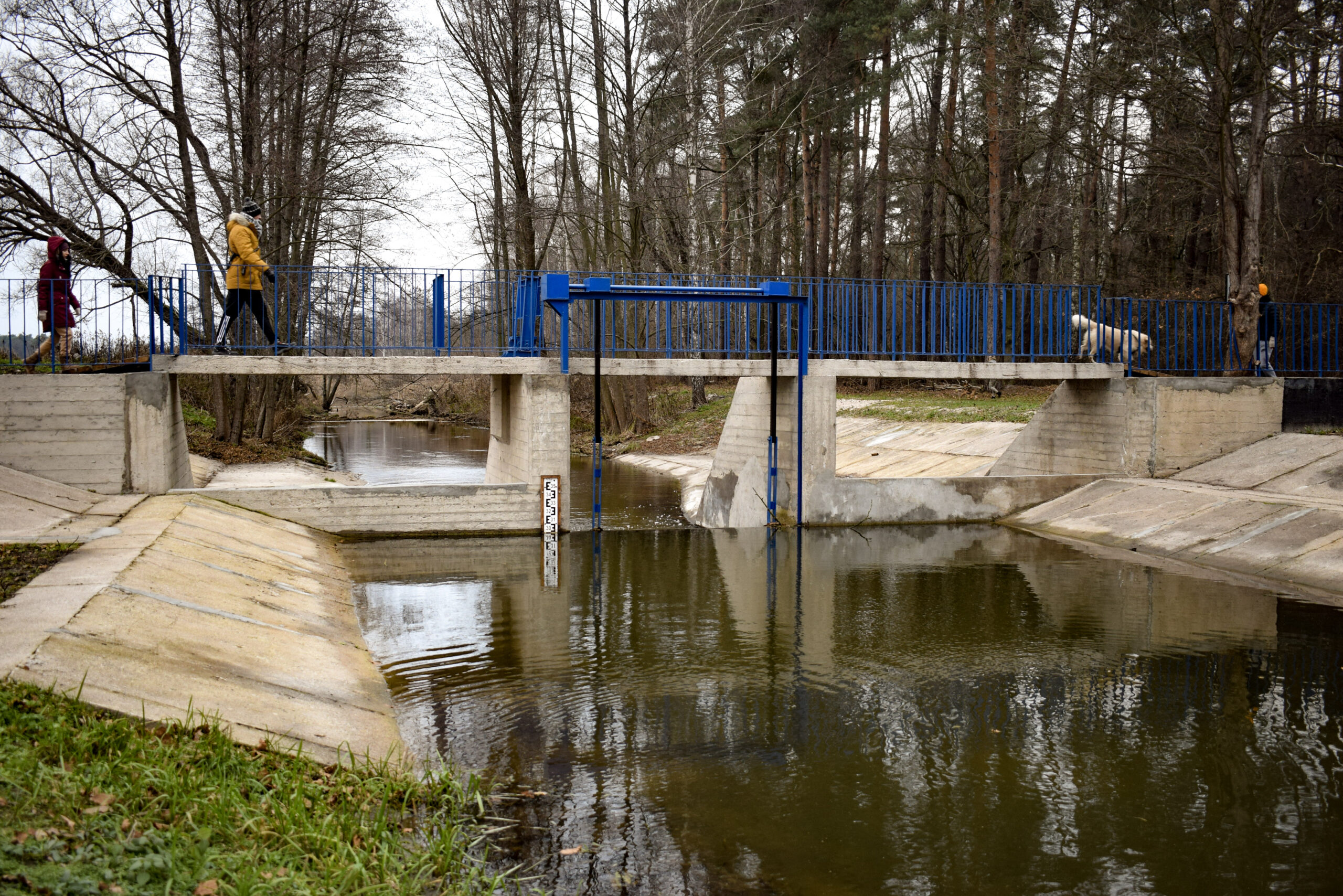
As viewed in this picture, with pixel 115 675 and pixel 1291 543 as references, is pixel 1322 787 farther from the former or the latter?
pixel 1291 543

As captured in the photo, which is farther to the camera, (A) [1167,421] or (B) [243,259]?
(A) [1167,421]

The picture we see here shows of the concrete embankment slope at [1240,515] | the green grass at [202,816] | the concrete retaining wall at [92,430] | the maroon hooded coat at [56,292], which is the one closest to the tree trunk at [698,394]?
the concrete embankment slope at [1240,515]

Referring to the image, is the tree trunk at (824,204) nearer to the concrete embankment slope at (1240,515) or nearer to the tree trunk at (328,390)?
the concrete embankment slope at (1240,515)

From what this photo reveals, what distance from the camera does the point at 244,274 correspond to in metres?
15.0

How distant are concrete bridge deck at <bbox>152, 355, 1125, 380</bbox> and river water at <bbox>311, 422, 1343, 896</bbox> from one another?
3.35m

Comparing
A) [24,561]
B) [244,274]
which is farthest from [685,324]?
[24,561]

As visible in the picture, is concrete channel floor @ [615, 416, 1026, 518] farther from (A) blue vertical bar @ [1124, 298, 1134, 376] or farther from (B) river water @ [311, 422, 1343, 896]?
(B) river water @ [311, 422, 1343, 896]

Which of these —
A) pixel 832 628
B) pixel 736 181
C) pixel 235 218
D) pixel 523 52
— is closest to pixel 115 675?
pixel 832 628

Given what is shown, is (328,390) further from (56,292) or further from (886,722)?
(886,722)

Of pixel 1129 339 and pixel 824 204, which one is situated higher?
pixel 824 204

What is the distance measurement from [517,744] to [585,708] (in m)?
0.94

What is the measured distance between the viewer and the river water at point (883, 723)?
5418 mm

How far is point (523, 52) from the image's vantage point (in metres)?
25.9

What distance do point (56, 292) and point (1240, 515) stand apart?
1740cm
